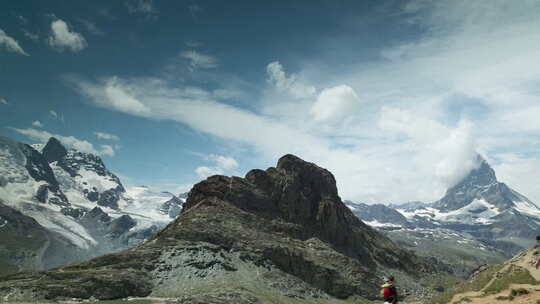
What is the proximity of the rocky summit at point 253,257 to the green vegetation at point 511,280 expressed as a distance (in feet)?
155

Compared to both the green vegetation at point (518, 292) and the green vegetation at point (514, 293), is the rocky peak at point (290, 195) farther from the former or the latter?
the green vegetation at point (518, 292)

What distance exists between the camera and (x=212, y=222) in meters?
117

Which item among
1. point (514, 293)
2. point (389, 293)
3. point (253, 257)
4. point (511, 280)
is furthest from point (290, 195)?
point (389, 293)

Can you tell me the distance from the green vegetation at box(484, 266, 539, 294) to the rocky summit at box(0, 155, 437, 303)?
47.1 metres

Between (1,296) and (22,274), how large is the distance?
56.8 ft

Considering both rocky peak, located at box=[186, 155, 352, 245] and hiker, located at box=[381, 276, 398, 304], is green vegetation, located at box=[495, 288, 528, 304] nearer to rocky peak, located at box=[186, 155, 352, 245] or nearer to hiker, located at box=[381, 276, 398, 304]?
hiker, located at box=[381, 276, 398, 304]

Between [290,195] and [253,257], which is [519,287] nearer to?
[253,257]

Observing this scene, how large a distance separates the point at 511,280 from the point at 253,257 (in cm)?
7512

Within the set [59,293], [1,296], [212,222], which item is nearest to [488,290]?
Result: [59,293]

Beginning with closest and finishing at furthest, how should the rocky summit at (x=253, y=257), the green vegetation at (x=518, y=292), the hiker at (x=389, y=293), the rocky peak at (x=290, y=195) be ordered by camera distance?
the hiker at (x=389, y=293), the green vegetation at (x=518, y=292), the rocky summit at (x=253, y=257), the rocky peak at (x=290, y=195)

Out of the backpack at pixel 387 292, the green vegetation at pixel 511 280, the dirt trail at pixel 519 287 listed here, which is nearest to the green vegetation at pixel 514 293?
the dirt trail at pixel 519 287

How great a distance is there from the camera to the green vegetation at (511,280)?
40531 millimetres

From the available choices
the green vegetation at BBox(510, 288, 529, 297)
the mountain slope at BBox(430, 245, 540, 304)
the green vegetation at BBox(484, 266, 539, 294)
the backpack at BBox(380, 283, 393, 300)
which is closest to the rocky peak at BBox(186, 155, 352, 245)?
the mountain slope at BBox(430, 245, 540, 304)

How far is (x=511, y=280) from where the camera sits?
41.3 meters
